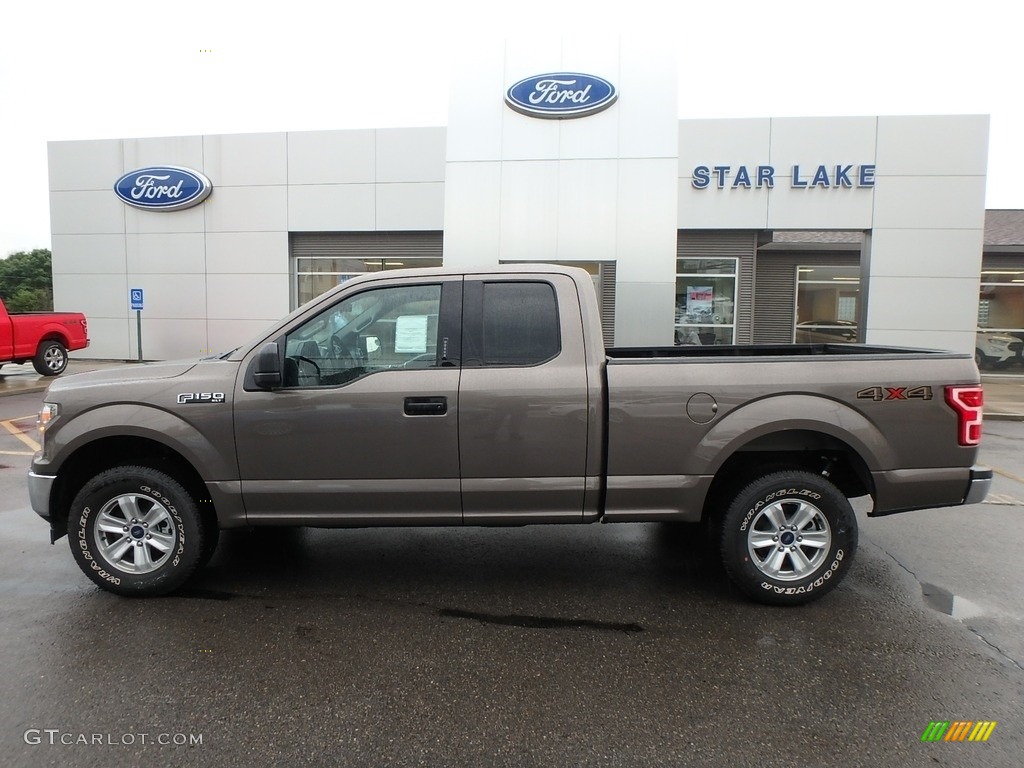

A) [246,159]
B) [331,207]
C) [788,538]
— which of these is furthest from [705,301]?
[788,538]

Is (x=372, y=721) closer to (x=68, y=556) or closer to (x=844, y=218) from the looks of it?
(x=68, y=556)

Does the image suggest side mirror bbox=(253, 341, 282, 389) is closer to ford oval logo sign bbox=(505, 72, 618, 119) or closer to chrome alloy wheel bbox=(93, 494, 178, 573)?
chrome alloy wheel bbox=(93, 494, 178, 573)

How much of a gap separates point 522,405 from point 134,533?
7.91 feet

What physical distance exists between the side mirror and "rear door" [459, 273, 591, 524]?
1029mm

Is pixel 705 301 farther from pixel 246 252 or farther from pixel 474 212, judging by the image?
pixel 246 252

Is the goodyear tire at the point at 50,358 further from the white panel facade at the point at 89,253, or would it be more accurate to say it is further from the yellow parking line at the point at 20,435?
the yellow parking line at the point at 20,435

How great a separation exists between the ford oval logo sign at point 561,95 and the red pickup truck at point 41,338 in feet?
38.6

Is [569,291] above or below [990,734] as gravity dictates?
above

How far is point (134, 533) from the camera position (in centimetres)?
405

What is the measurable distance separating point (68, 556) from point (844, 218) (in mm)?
16823

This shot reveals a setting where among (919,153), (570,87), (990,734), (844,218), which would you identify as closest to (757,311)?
(844,218)

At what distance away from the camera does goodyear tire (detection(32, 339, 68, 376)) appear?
1573cm

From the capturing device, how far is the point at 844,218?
16.4 m

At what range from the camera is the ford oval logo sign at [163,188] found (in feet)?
63.1
